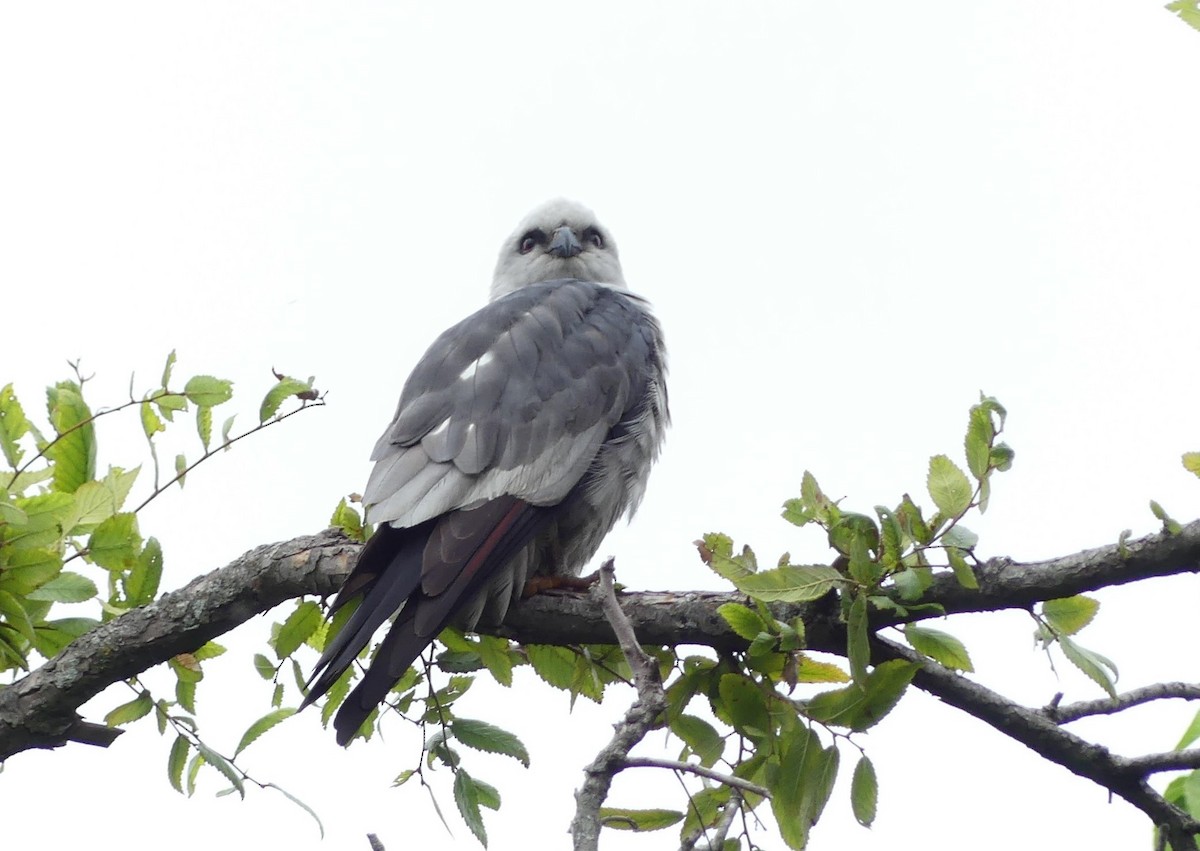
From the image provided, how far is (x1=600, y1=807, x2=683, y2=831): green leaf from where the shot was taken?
2.98 metres

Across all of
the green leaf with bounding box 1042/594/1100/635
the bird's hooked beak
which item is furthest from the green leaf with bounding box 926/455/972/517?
the bird's hooked beak

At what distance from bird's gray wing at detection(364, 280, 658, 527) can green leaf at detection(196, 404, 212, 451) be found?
529 millimetres

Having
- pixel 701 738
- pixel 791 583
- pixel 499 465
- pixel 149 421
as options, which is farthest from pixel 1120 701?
pixel 149 421

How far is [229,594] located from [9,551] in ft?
1.82

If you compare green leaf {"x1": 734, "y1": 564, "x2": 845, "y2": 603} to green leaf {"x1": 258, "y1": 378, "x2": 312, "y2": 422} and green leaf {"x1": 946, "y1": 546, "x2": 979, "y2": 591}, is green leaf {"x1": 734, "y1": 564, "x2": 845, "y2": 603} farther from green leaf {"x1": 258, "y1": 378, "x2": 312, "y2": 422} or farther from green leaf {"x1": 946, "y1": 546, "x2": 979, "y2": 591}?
green leaf {"x1": 258, "y1": 378, "x2": 312, "y2": 422}

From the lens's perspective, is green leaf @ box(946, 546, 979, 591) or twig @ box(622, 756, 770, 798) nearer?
twig @ box(622, 756, 770, 798)

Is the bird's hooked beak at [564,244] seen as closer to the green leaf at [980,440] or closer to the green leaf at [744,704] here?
the green leaf at [744,704]

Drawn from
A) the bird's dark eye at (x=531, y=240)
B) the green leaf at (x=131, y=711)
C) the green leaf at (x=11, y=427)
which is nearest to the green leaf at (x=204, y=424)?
the green leaf at (x=11, y=427)

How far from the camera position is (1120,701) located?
2.71 metres

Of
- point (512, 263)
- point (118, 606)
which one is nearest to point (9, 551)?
point (118, 606)

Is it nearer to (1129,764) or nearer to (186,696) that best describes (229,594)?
(186,696)

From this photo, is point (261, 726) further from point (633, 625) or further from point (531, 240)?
point (531, 240)

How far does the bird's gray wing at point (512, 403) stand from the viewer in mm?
4000

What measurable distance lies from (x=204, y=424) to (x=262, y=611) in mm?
522
